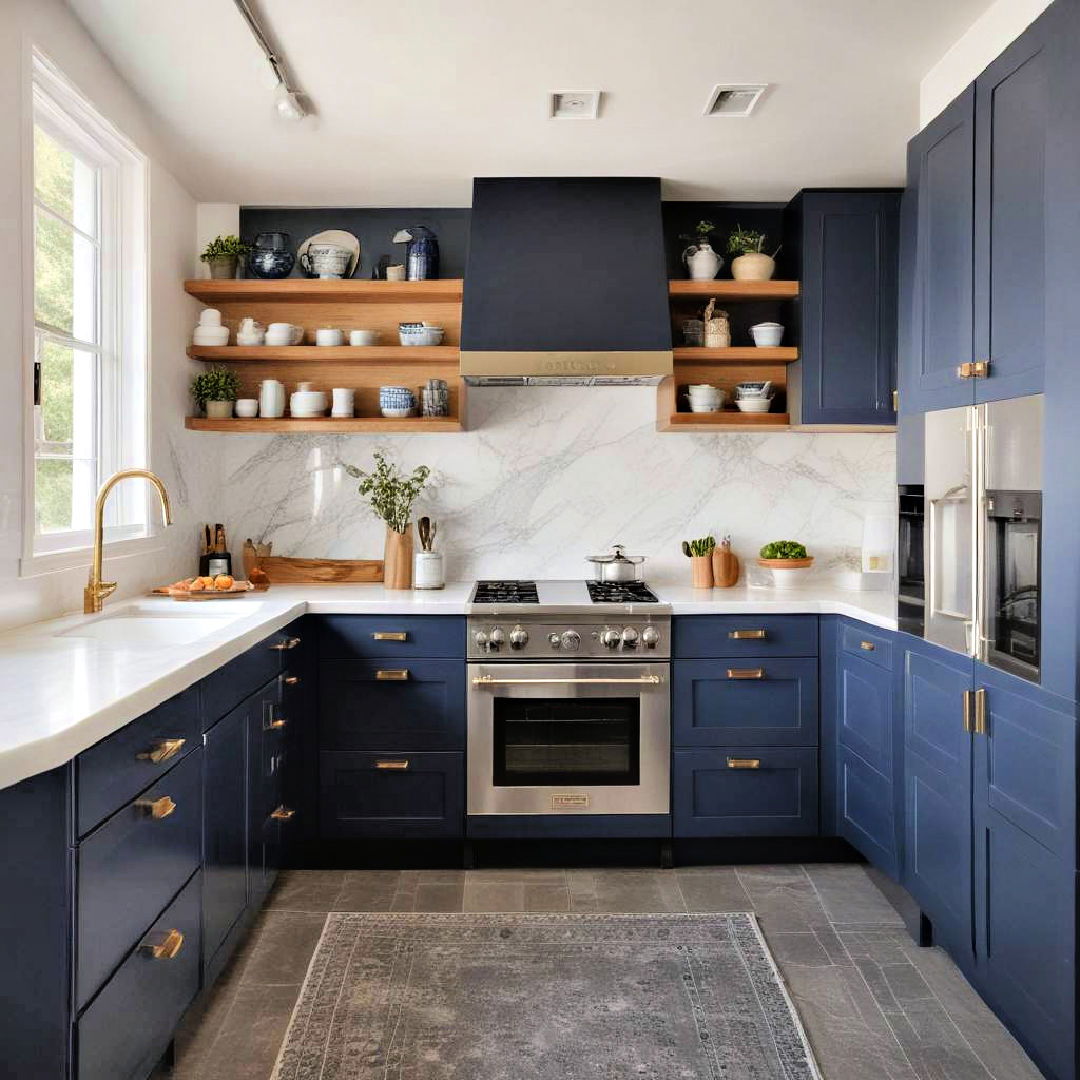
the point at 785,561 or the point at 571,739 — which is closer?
the point at 571,739

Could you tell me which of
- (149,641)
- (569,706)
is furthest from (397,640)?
(149,641)

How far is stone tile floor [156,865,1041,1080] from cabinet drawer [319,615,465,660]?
773mm

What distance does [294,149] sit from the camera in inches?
132

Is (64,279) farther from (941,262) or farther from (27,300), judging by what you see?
(941,262)

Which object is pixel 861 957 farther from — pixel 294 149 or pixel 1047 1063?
pixel 294 149

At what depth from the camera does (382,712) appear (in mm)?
3379

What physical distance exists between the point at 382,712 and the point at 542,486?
1216mm

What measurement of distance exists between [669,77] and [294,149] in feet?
4.39

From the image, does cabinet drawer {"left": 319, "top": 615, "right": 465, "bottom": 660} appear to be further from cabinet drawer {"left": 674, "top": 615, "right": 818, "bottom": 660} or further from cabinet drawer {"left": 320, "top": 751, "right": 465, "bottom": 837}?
cabinet drawer {"left": 674, "top": 615, "right": 818, "bottom": 660}

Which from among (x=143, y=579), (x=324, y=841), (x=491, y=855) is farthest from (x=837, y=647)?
(x=143, y=579)

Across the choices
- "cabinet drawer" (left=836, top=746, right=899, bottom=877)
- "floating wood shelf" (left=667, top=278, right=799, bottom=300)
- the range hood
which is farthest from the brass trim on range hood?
"cabinet drawer" (left=836, top=746, right=899, bottom=877)

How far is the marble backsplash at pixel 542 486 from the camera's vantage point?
406 cm

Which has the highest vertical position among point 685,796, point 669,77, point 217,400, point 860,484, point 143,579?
point 669,77

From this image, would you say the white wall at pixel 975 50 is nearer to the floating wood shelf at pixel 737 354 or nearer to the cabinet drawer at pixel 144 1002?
the floating wood shelf at pixel 737 354
